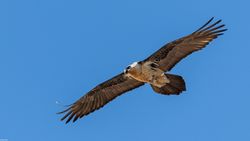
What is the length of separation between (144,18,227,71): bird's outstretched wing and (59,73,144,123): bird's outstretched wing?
1585 mm

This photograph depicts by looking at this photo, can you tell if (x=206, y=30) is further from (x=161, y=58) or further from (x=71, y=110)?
(x=71, y=110)

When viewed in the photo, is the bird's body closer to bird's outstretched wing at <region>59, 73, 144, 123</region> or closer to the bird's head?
the bird's head

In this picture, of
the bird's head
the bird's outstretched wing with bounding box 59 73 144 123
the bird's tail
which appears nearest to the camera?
the bird's tail

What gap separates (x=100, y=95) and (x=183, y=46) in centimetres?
338

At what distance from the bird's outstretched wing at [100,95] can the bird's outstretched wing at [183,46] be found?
158 centimetres

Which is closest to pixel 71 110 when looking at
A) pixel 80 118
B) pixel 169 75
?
pixel 80 118

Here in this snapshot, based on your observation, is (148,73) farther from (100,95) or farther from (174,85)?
(100,95)

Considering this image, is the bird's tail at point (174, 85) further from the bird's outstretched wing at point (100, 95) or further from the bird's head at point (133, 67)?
the bird's outstretched wing at point (100, 95)

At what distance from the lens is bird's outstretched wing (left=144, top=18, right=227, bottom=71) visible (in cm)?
2536

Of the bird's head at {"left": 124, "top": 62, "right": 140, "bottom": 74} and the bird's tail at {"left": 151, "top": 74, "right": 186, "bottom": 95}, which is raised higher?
the bird's head at {"left": 124, "top": 62, "right": 140, "bottom": 74}

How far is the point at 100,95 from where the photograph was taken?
89.2 ft

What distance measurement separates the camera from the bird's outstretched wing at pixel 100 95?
26811 mm

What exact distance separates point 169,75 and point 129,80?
2012 mm

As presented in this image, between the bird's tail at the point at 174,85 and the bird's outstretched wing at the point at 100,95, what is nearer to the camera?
the bird's tail at the point at 174,85
